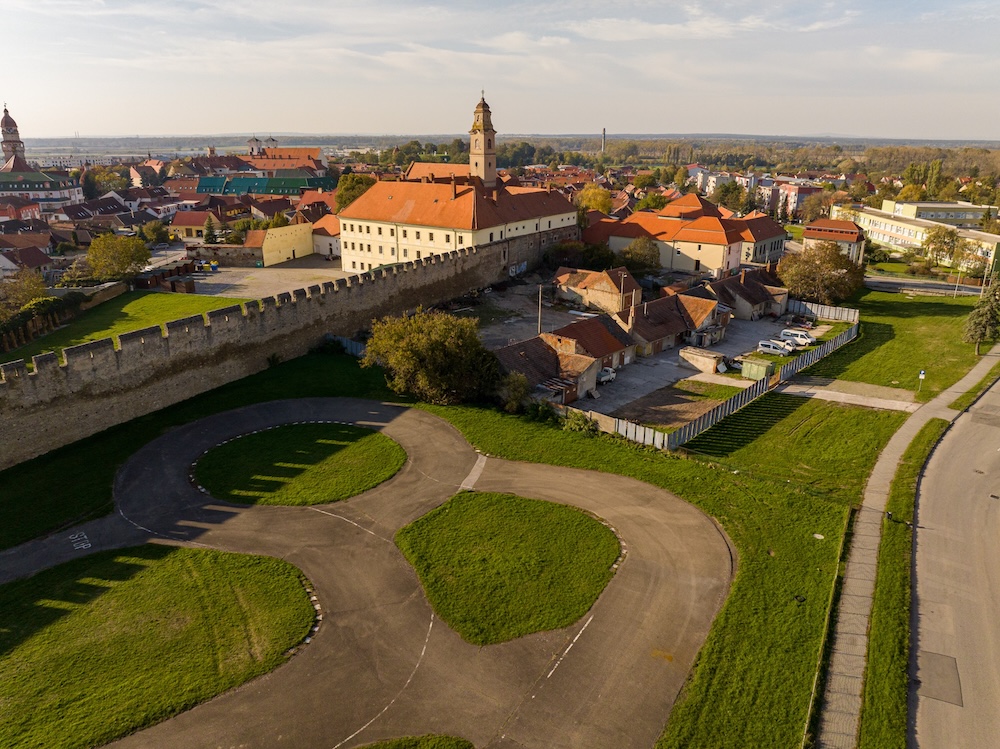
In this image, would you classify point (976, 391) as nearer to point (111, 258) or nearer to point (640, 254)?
point (640, 254)

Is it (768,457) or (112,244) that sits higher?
(112,244)

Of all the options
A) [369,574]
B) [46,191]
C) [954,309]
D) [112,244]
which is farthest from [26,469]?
[46,191]

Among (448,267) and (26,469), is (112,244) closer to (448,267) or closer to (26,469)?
(448,267)

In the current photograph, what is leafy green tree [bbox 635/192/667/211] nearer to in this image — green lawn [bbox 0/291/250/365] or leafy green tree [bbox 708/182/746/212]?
leafy green tree [bbox 708/182/746/212]

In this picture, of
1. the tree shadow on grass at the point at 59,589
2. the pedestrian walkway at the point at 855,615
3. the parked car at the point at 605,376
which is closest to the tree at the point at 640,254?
the parked car at the point at 605,376

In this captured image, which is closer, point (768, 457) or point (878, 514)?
point (878, 514)

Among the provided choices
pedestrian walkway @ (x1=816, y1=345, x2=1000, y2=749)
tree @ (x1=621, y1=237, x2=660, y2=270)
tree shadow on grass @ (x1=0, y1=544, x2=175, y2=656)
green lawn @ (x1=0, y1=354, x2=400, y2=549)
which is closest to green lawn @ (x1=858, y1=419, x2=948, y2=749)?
pedestrian walkway @ (x1=816, y1=345, x2=1000, y2=749)

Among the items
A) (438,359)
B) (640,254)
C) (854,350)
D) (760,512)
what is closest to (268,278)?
(640,254)
